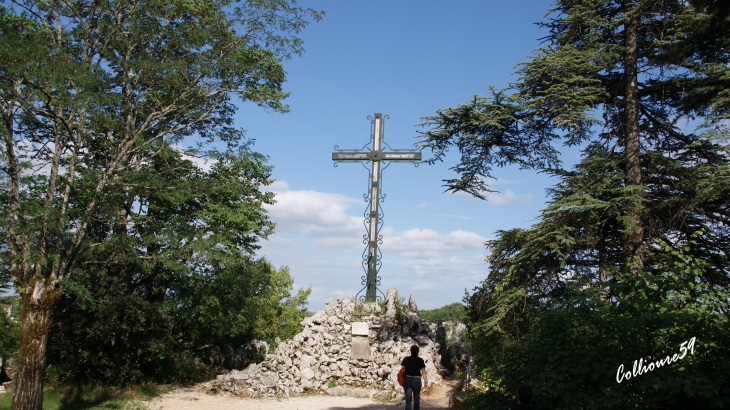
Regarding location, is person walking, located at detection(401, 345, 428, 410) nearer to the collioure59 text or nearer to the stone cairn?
the collioure59 text

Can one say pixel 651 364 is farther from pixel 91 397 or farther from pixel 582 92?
pixel 91 397

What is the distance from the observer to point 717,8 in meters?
7.64

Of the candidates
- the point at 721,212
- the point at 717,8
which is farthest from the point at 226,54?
the point at 721,212

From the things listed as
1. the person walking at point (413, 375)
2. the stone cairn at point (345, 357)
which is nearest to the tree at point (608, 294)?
the person walking at point (413, 375)

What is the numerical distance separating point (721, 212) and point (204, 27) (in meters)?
12.5

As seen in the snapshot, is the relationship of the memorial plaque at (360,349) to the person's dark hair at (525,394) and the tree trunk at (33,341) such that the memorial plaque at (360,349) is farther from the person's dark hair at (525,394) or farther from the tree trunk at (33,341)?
the person's dark hair at (525,394)

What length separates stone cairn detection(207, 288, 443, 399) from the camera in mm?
14148

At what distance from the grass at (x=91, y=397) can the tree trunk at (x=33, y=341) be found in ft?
9.31

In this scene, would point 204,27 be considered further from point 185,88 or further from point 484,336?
point 484,336

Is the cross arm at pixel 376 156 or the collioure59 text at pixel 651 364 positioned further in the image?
the cross arm at pixel 376 156

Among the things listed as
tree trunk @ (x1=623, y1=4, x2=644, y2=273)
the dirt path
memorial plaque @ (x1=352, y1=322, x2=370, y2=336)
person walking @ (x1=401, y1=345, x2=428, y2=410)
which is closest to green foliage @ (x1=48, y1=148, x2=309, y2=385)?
the dirt path

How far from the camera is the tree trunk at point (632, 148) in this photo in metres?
10.2

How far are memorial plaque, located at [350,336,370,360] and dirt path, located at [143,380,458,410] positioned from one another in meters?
1.43

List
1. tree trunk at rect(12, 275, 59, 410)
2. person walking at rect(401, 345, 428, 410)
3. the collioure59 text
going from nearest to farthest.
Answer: the collioure59 text → person walking at rect(401, 345, 428, 410) → tree trunk at rect(12, 275, 59, 410)
